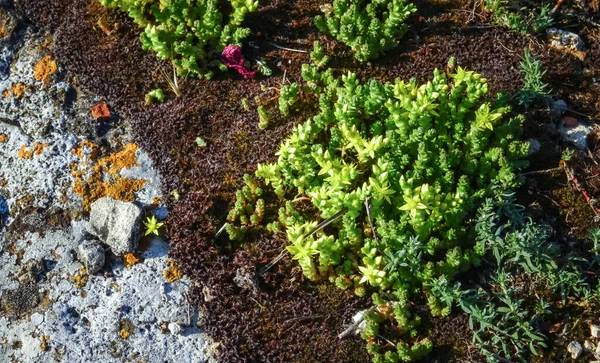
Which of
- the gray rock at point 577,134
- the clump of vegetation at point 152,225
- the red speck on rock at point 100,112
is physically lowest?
the gray rock at point 577,134

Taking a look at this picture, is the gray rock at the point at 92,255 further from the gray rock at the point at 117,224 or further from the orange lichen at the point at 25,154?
the orange lichen at the point at 25,154

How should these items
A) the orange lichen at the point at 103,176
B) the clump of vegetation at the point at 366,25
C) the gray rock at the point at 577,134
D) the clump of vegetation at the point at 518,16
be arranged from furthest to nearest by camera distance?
the clump of vegetation at the point at 518,16
the clump of vegetation at the point at 366,25
the gray rock at the point at 577,134
the orange lichen at the point at 103,176

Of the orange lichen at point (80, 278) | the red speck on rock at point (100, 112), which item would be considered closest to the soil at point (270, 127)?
the red speck on rock at point (100, 112)

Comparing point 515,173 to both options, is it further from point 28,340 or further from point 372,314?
point 28,340

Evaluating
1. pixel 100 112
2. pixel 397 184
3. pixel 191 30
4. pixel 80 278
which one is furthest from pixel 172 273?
pixel 191 30

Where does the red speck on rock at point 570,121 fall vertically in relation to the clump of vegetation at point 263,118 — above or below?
below

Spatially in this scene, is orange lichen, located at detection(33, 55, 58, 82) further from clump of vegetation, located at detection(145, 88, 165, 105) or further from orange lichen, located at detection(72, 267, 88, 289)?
orange lichen, located at detection(72, 267, 88, 289)

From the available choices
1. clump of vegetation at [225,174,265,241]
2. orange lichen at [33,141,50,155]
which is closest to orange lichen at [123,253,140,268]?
clump of vegetation at [225,174,265,241]
